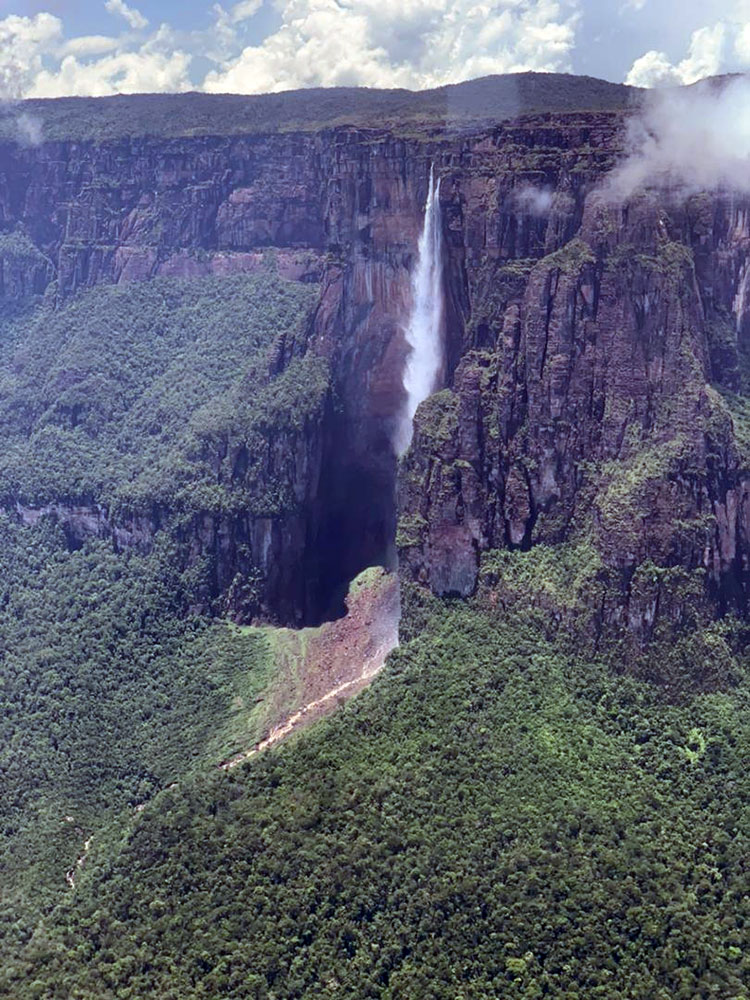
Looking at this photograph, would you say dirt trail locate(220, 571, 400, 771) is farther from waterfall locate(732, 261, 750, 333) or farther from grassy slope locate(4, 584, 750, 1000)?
waterfall locate(732, 261, 750, 333)

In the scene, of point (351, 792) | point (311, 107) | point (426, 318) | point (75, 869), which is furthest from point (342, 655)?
point (311, 107)

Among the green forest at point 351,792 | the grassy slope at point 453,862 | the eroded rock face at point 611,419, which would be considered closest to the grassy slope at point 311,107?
the eroded rock face at point 611,419

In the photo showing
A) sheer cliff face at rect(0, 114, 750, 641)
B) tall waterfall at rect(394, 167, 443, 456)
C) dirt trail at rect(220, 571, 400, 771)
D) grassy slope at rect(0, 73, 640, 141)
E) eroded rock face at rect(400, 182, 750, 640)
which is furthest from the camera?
grassy slope at rect(0, 73, 640, 141)

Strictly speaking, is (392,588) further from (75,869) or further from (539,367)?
(75,869)

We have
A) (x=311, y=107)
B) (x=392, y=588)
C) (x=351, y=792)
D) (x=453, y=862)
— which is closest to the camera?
(x=453, y=862)

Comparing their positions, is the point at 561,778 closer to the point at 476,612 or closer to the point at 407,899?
the point at 407,899

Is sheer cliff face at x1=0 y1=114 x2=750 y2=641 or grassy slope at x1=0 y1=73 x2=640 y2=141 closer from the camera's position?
sheer cliff face at x1=0 y1=114 x2=750 y2=641

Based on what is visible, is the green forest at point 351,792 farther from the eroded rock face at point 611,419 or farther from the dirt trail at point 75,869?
the eroded rock face at point 611,419

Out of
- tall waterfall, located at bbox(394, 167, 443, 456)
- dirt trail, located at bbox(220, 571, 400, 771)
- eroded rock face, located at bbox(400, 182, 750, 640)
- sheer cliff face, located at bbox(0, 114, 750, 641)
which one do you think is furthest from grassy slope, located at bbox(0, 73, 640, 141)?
dirt trail, located at bbox(220, 571, 400, 771)
